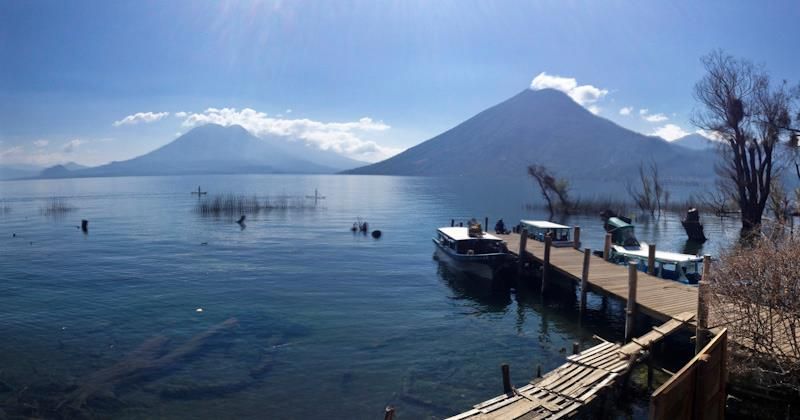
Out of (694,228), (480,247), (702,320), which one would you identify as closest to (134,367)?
(702,320)

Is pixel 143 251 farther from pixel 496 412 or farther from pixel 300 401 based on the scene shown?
pixel 496 412

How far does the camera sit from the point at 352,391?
17188mm

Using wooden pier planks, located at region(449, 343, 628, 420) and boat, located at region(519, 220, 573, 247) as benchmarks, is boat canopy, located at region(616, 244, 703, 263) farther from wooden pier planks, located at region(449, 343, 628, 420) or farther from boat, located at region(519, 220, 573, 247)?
wooden pier planks, located at region(449, 343, 628, 420)

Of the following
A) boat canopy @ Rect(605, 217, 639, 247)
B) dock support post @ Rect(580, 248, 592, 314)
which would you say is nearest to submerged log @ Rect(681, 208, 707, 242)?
boat canopy @ Rect(605, 217, 639, 247)

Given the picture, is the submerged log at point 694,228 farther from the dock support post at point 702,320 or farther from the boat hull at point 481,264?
the dock support post at point 702,320

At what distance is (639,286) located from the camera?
23.3 meters

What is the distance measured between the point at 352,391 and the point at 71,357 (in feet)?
38.4

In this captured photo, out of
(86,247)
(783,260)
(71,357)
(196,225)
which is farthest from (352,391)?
(196,225)

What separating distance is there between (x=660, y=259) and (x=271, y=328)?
22.1m

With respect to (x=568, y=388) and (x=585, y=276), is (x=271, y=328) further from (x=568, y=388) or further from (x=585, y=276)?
→ (x=585, y=276)

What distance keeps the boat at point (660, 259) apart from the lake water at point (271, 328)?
4581 mm

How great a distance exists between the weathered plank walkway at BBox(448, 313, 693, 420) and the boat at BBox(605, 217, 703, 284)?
533 inches

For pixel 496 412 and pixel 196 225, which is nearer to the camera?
pixel 496 412

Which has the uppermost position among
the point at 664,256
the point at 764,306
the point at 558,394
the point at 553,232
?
the point at 764,306
